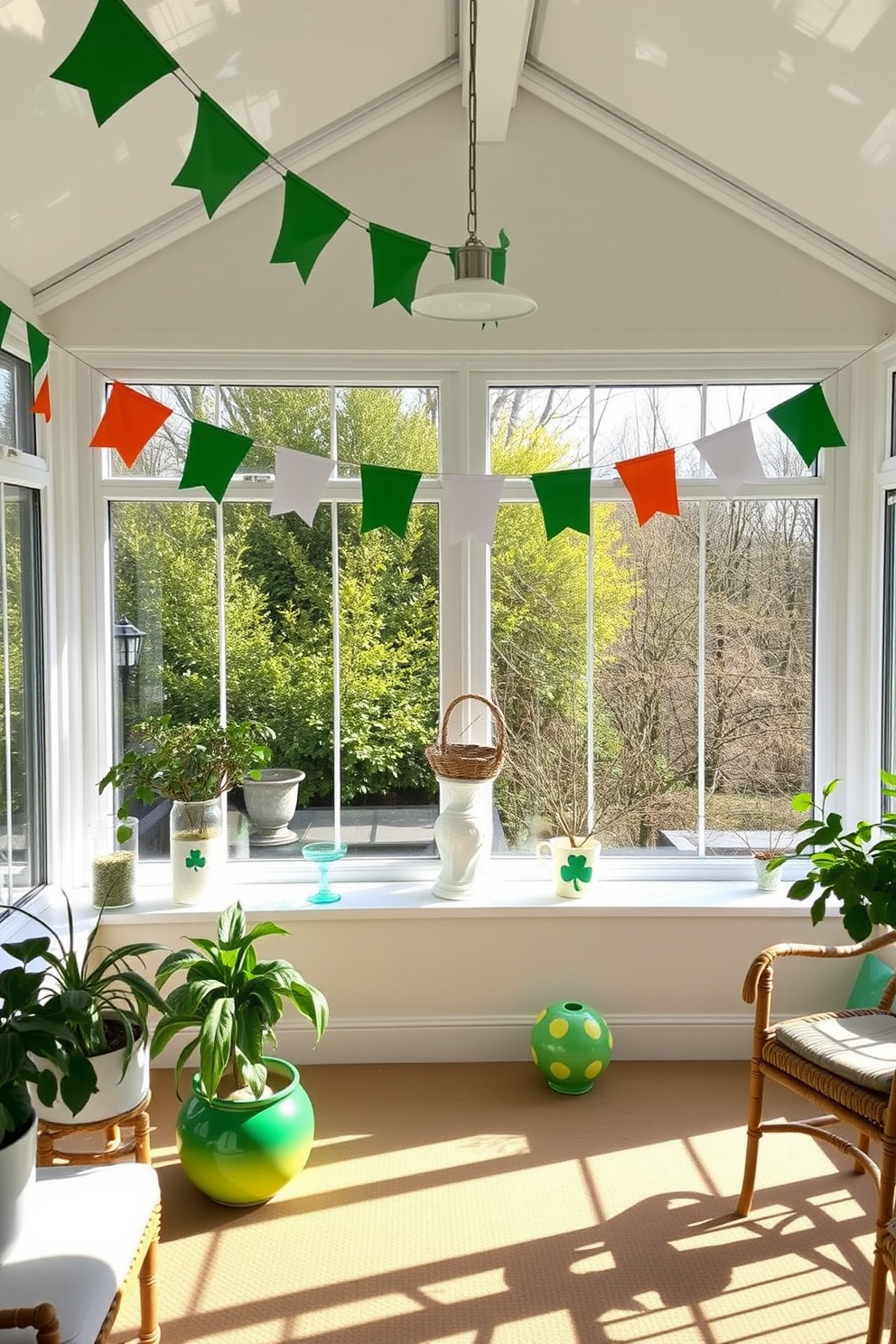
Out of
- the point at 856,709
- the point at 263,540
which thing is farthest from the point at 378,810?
the point at 856,709

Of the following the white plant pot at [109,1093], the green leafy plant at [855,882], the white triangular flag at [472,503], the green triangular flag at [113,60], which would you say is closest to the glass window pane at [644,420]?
the white triangular flag at [472,503]

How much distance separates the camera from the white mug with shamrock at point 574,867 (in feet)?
11.5

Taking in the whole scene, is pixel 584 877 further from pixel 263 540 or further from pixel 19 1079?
pixel 19 1079

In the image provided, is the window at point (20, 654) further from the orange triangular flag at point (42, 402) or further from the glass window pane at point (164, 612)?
the glass window pane at point (164, 612)

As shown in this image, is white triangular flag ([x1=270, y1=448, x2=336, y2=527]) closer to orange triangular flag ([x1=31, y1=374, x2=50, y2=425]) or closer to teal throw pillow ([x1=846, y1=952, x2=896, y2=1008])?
orange triangular flag ([x1=31, y1=374, x2=50, y2=425])

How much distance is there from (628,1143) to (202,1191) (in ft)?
3.56

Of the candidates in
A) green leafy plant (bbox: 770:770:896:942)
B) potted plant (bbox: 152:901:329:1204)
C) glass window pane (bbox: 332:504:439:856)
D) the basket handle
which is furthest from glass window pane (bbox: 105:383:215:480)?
green leafy plant (bbox: 770:770:896:942)

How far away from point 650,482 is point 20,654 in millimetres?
1878

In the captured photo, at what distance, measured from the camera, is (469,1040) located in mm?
3475

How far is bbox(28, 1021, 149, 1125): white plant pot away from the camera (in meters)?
2.24

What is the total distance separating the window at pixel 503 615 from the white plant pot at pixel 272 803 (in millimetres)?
32

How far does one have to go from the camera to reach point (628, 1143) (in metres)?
2.94

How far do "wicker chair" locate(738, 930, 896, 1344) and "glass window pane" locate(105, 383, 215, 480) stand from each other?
2.32 m

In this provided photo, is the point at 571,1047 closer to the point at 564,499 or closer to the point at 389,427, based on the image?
the point at 564,499
